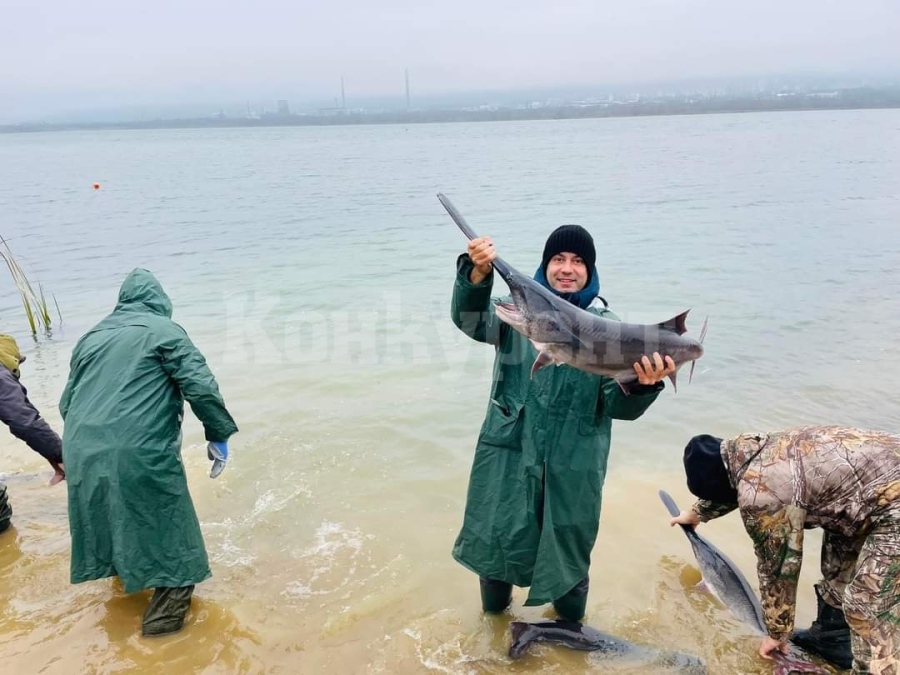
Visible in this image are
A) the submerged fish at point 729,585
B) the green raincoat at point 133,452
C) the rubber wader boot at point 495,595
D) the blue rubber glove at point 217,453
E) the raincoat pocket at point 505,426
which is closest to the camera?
the raincoat pocket at point 505,426

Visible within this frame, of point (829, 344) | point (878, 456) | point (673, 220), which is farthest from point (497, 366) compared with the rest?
point (673, 220)

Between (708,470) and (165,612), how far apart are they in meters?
3.37

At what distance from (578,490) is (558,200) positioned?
2606 cm

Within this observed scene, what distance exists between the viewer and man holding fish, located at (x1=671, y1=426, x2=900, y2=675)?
2965 millimetres

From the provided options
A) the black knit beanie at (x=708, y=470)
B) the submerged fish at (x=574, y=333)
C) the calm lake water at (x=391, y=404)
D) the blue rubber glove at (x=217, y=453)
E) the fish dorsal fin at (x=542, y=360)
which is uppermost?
the submerged fish at (x=574, y=333)

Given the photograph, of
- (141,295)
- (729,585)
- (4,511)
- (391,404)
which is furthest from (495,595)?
(391,404)

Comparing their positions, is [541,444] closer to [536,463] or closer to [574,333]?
[536,463]

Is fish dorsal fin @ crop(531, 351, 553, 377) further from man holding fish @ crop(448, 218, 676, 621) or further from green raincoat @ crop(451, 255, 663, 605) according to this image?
green raincoat @ crop(451, 255, 663, 605)

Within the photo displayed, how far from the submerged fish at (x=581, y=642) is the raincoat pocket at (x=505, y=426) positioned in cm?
136

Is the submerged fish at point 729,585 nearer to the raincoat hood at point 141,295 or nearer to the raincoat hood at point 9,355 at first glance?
the raincoat hood at point 141,295

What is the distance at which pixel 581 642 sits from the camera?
4.09 meters

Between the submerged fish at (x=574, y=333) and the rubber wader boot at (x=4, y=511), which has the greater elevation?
the submerged fish at (x=574, y=333)

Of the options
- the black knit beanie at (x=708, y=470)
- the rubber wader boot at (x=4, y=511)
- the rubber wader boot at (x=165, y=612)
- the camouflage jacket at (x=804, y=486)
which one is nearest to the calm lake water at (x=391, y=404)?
the rubber wader boot at (x=165, y=612)

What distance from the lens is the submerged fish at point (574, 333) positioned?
9.54 ft
